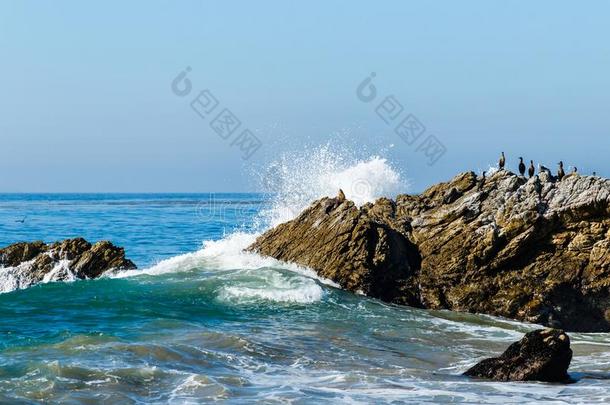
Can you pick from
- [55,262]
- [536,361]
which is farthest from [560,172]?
[55,262]

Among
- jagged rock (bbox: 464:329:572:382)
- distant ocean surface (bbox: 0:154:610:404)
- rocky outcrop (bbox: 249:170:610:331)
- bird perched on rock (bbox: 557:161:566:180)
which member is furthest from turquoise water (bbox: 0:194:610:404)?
bird perched on rock (bbox: 557:161:566:180)

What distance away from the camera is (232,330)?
17.9 m

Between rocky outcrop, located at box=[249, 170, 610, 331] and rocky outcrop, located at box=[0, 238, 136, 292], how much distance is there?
590 centimetres

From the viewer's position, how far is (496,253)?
833 inches

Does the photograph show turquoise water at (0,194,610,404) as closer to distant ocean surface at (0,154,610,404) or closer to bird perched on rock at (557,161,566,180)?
distant ocean surface at (0,154,610,404)

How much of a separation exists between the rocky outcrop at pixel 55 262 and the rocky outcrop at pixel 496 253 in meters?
5.90

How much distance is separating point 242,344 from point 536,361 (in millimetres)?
5551

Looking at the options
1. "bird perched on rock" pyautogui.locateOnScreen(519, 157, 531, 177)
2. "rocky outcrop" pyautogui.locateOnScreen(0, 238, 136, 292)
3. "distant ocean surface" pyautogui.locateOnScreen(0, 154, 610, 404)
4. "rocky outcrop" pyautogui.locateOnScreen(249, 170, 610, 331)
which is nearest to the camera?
"distant ocean surface" pyautogui.locateOnScreen(0, 154, 610, 404)

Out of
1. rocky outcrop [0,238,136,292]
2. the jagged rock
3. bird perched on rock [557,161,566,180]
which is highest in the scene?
bird perched on rock [557,161,566,180]

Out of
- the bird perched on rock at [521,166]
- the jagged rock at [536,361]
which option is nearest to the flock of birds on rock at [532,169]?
the bird perched on rock at [521,166]

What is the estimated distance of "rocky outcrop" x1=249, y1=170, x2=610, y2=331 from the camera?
2055 cm

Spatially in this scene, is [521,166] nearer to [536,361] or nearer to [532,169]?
[532,169]

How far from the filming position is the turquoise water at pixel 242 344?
1305 centimetres

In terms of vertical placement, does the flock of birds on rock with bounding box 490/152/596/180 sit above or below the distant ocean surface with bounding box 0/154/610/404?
above
